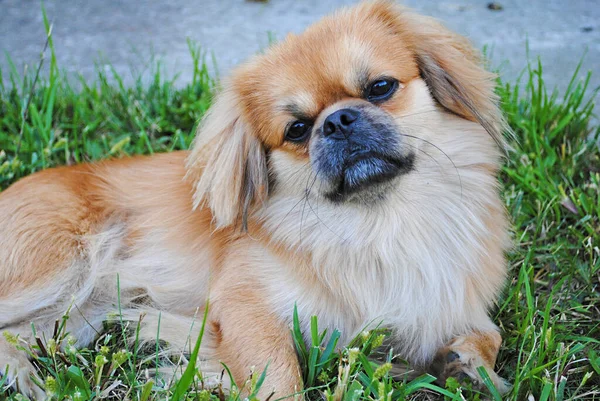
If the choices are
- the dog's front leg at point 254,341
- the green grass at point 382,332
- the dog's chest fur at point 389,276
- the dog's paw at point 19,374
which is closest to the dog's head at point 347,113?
the dog's chest fur at point 389,276

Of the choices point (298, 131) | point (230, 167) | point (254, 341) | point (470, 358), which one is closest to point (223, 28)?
point (230, 167)

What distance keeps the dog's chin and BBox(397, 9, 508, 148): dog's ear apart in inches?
12.2

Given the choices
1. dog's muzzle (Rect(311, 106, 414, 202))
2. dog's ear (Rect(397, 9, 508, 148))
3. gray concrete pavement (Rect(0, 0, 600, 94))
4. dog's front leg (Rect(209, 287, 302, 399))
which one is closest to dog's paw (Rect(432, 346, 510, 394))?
dog's front leg (Rect(209, 287, 302, 399))

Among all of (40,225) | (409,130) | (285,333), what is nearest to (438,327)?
(285,333)

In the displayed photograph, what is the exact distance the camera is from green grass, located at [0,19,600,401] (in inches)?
88.0

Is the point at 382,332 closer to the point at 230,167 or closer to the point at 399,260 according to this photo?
the point at 399,260

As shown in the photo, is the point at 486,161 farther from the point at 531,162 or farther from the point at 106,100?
the point at 106,100

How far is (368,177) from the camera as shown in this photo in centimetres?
238

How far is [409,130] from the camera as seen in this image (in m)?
2.44

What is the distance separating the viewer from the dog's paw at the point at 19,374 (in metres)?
2.35

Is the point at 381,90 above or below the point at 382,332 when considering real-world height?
above

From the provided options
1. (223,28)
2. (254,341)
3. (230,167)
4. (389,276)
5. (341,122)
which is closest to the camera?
(341,122)

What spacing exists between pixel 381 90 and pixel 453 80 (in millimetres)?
298

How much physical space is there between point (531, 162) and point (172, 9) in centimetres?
322
